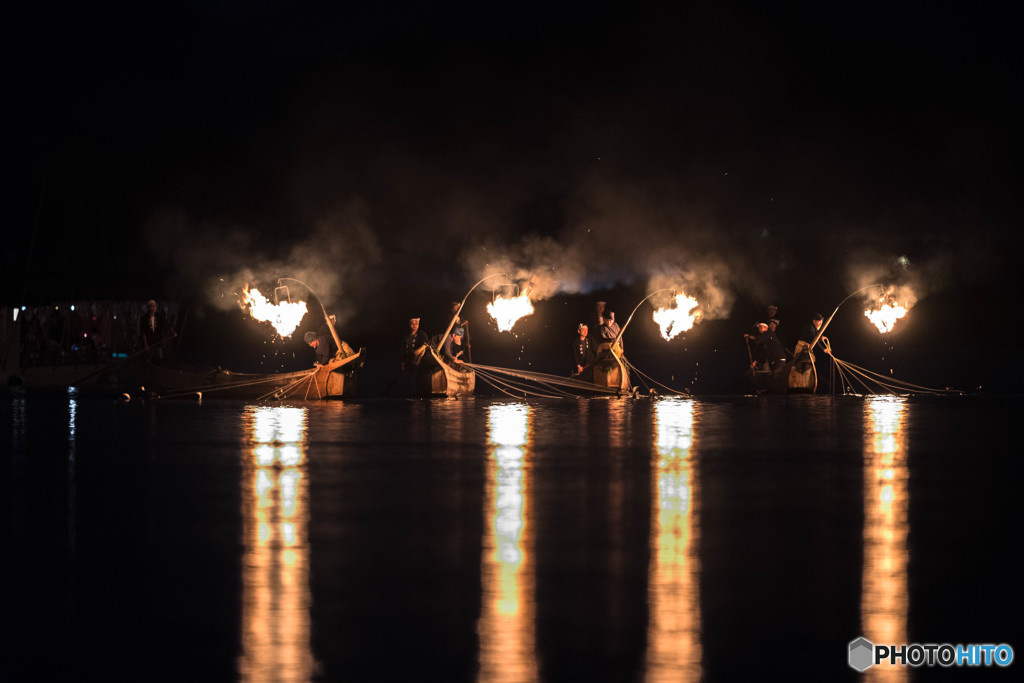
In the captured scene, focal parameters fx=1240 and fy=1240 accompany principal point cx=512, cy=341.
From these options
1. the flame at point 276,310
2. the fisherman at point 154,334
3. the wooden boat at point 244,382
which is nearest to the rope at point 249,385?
the wooden boat at point 244,382

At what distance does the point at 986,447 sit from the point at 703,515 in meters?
6.20

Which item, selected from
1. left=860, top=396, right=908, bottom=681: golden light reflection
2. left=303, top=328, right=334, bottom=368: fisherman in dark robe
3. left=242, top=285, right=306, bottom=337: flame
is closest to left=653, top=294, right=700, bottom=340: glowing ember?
left=303, top=328, right=334, bottom=368: fisherman in dark robe

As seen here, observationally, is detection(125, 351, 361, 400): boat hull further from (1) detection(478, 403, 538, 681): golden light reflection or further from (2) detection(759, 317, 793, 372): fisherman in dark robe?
(1) detection(478, 403, 538, 681): golden light reflection

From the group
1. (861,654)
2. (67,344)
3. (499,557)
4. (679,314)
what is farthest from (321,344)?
(861,654)

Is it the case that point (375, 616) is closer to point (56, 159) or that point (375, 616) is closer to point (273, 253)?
point (273, 253)

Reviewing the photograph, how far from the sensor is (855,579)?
21.8 ft

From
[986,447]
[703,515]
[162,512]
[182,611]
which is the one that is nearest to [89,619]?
[182,611]

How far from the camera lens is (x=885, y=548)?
7.49 metres

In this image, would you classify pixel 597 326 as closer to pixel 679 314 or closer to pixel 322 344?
pixel 679 314

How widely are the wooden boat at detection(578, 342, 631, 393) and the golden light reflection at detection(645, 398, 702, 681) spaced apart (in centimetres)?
1108

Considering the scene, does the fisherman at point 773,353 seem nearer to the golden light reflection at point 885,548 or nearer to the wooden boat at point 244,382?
the wooden boat at point 244,382

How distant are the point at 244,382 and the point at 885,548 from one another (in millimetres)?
16676

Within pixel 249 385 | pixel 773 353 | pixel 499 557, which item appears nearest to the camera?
pixel 499 557

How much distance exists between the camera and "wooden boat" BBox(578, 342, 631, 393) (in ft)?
78.3
